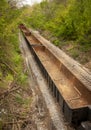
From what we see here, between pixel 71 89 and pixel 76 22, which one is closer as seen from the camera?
pixel 71 89

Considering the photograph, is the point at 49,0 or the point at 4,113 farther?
the point at 49,0

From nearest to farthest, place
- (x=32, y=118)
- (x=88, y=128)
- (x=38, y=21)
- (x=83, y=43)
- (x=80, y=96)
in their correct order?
1. (x=88, y=128)
2. (x=32, y=118)
3. (x=80, y=96)
4. (x=83, y=43)
5. (x=38, y=21)

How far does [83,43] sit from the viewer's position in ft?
41.9

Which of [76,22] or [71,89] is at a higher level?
[76,22]

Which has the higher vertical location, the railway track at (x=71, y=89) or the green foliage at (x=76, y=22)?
the green foliage at (x=76, y=22)

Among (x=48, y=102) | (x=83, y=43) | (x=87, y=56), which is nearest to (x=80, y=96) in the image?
(x=48, y=102)

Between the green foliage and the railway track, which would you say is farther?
the green foliage

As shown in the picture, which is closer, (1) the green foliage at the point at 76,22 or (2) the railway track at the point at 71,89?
(2) the railway track at the point at 71,89

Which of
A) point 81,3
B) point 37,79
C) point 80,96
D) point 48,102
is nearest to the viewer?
point 80,96

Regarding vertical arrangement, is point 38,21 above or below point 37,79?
above

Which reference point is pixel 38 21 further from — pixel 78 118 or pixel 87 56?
pixel 78 118

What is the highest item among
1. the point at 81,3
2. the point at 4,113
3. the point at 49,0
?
the point at 49,0

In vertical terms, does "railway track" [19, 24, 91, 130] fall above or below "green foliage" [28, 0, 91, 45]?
below

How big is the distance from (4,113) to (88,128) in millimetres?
2296
